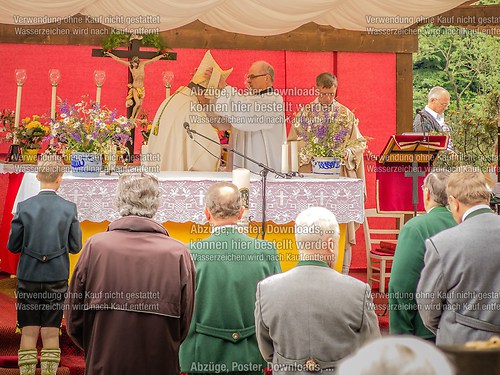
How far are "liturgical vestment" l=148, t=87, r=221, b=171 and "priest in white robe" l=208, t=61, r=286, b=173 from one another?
0.83 feet

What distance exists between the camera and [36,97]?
9656mm

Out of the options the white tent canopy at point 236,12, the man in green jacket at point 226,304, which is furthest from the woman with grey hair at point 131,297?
the white tent canopy at point 236,12

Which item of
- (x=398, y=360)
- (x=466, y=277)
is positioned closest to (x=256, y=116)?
(x=466, y=277)

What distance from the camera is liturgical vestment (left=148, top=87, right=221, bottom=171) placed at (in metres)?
7.16

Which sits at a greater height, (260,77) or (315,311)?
(260,77)

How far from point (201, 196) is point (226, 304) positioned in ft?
8.32

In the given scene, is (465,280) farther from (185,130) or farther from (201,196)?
(185,130)

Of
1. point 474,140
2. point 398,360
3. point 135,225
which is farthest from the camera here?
point 474,140

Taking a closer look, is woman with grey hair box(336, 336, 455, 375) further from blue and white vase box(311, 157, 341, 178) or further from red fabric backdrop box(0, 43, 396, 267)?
red fabric backdrop box(0, 43, 396, 267)

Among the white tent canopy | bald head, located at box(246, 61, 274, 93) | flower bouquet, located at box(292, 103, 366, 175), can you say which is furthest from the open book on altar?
the white tent canopy

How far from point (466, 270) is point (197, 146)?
417cm

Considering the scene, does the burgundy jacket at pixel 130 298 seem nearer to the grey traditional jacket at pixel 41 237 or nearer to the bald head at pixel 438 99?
the grey traditional jacket at pixel 41 237

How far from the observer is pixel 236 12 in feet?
27.2

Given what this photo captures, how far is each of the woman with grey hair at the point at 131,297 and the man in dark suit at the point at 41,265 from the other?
1.46 meters
